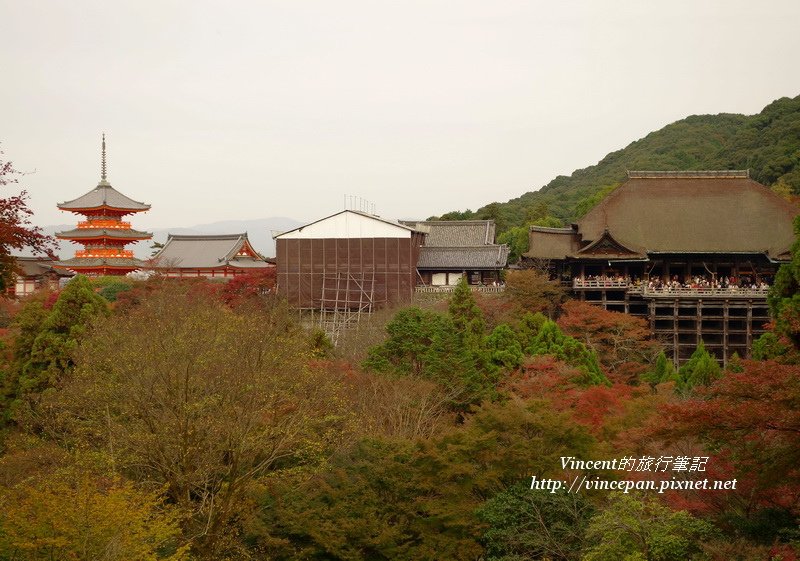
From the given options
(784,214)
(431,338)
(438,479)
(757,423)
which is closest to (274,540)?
(438,479)

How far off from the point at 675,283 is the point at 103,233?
3223 centimetres

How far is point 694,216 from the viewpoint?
116 ft

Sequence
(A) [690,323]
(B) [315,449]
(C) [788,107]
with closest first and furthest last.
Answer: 1. (B) [315,449]
2. (A) [690,323]
3. (C) [788,107]

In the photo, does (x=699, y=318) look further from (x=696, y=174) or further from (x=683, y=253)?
(x=696, y=174)

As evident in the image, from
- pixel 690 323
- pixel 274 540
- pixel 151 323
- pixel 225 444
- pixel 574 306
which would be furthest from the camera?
pixel 690 323

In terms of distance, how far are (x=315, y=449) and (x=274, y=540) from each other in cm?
254

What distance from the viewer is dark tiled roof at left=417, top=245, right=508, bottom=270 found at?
38.2m

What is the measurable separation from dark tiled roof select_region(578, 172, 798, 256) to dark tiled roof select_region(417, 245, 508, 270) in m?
4.33

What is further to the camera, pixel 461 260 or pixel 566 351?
pixel 461 260

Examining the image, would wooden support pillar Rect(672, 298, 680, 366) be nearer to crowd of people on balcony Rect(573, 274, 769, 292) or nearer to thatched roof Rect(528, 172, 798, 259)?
crowd of people on balcony Rect(573, 274, 769, 292)

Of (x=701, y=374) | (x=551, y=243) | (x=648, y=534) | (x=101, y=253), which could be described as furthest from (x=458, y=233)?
(x=648, y=534)

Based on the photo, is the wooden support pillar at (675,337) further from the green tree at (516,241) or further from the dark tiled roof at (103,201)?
the dark tiled roof at (103,201)

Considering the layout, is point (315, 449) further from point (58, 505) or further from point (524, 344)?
point (524, 344)

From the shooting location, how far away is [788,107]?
6538cm
